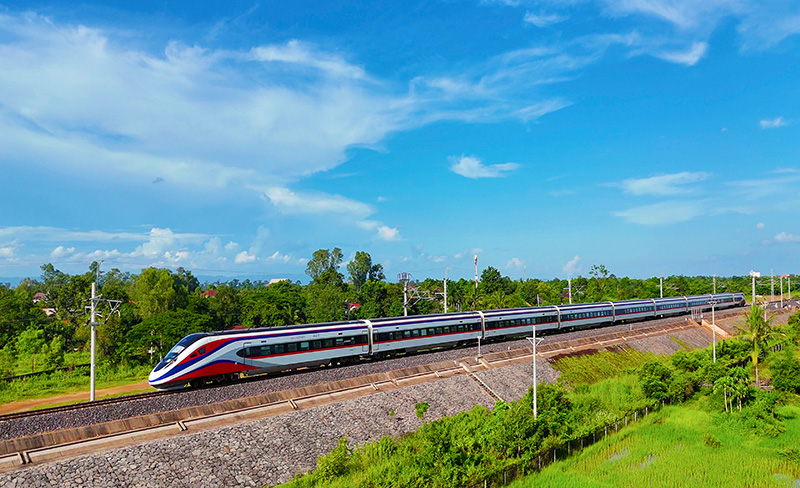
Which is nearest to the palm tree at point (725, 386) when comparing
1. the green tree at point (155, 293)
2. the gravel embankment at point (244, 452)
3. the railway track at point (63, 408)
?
the gravel embankment at point (244, 452)

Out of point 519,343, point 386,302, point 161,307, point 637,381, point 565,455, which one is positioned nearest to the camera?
point 565,455

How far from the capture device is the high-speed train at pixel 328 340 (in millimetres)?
25000

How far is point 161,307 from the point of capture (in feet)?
212

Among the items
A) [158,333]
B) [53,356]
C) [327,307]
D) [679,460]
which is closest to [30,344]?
[53,356]

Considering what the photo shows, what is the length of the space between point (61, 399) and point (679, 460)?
3990 cm

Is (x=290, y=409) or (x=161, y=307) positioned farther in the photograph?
(x=161, y=307)

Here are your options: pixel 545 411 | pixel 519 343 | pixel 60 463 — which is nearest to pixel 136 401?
pixel 60 463

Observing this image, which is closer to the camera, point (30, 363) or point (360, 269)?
point (30, 363)

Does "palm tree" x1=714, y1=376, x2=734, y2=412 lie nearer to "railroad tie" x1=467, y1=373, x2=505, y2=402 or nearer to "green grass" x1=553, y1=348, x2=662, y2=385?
"green grass" x1=553, y1=348, x2=662, y2=385

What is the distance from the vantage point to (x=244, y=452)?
19.3 meters

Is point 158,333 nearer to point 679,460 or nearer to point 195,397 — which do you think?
point 195,397

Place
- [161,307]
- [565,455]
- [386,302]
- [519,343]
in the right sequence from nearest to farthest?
[565,455] → [519,343] → [161,307] → [386,302]

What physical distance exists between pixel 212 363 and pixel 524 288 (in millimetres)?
98621

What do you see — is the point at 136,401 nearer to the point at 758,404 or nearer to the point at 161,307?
the point at 758,404
